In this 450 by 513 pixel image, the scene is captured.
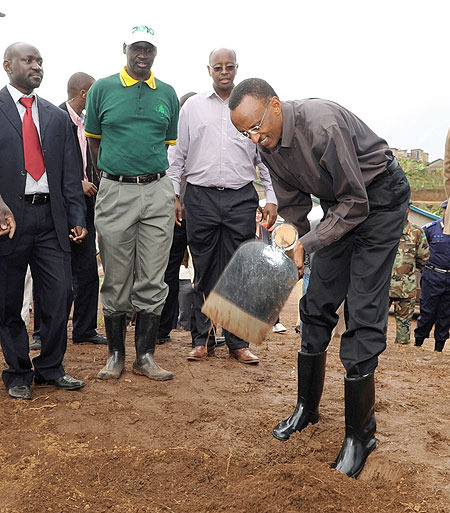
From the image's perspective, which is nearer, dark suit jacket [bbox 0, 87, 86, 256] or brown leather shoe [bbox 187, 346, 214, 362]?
dark suit jacket [bbox 0, 87, 86, 256]

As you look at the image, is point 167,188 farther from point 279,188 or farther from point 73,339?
point 73,339

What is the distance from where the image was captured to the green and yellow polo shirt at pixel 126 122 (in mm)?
4180

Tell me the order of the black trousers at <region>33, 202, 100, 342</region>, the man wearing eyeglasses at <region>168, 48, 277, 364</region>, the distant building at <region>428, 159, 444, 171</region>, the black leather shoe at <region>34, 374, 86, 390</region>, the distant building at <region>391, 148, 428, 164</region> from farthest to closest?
the distant building at <region>391, 148, 428, 164</region> → the distant building at <region>428, 159, 444, 171</region> → the black trousers at <region>33, 202, 100, 342</region> → the man wearing eyeglasses at <region>168, 48, 277, 364</region> → the black leather shoe at <region>34, 374, 86, 390</region>

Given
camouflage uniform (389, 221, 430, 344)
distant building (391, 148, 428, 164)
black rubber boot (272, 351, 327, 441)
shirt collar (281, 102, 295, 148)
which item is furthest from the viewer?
distant building (391, 148, 428, 164)

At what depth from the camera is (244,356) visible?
16.0ft

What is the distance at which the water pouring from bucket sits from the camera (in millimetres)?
3143

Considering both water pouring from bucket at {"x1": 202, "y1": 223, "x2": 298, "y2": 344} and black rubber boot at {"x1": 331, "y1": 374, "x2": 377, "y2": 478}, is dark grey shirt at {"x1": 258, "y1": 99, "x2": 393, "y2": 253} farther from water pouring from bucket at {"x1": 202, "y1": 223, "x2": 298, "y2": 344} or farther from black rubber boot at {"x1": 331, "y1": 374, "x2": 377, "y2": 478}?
black rubber boot at {"x1": 331, "y1": 374, "x2": 377, "y2": 478}

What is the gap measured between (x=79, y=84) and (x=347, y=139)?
3235 millimetres

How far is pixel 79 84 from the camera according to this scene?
17.9 feet

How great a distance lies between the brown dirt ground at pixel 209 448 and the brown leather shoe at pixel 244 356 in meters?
0.18

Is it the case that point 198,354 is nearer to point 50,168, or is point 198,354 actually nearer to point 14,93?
point 50,168

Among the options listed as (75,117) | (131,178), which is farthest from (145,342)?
(75,117)

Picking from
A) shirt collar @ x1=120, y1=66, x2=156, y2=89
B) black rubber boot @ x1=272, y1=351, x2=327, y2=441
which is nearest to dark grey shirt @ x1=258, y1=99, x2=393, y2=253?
black rubber boot @ x1=272, y1=351, x2=327, y2=441

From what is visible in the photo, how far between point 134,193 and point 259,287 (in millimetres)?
1438
